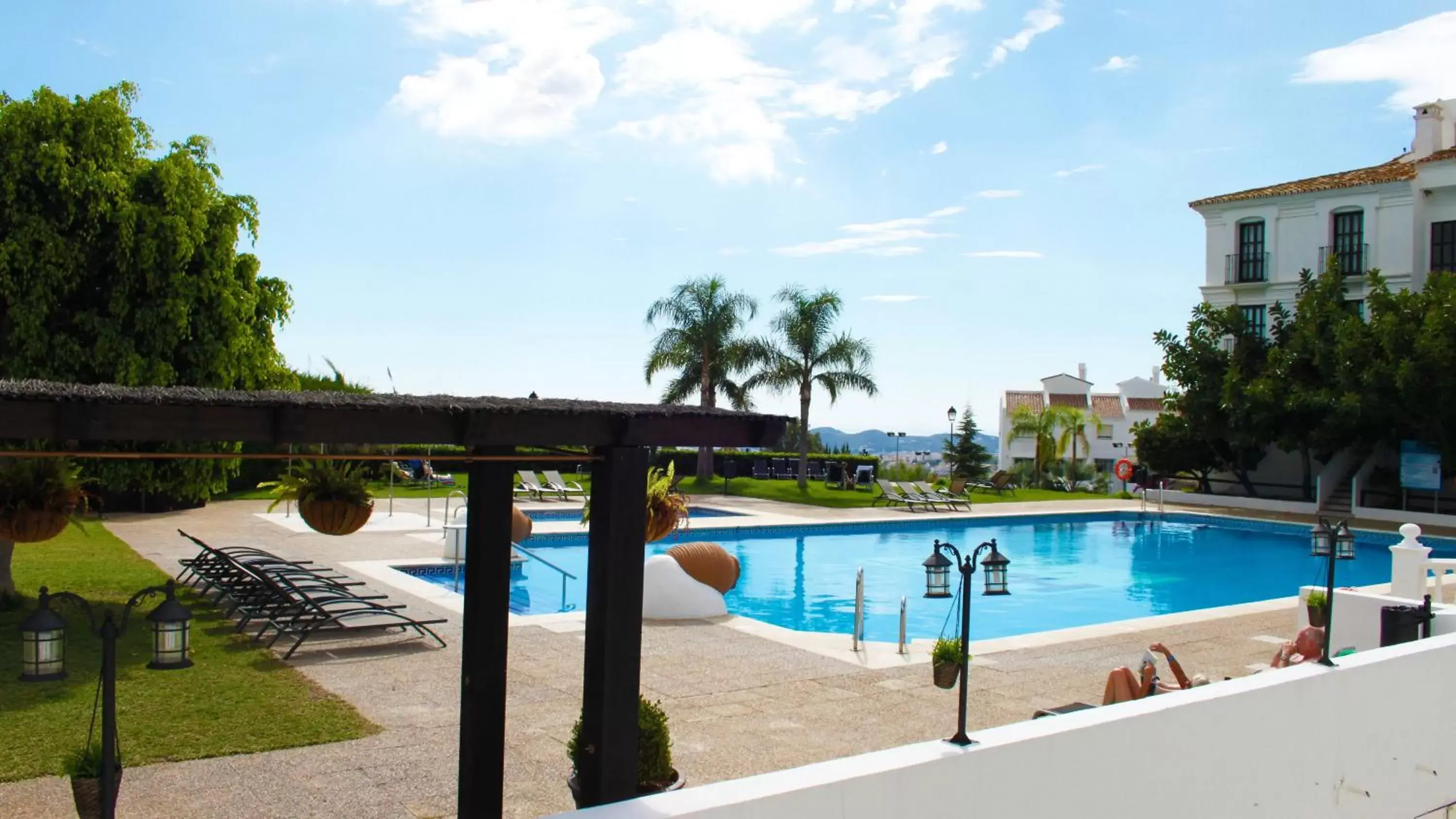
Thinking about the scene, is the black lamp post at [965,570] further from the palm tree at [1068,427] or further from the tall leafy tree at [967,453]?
the palm tree at [1068,427]

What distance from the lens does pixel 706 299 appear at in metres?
33.4

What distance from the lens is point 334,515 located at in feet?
19.5

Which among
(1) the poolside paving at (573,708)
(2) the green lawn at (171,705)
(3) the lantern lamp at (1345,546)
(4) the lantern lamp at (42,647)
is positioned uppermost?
(3) the lantern lamp at (1345,546)

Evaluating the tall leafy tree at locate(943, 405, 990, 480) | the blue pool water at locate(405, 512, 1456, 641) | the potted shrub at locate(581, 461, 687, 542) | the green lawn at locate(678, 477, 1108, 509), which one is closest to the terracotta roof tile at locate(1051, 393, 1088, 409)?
the tall leafy tree at locate(943, 405, 990, 480)

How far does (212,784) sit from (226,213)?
282 inches

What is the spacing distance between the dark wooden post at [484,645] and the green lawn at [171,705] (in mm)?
2310

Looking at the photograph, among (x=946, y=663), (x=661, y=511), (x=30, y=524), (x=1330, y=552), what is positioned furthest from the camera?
(x=661, y=511)

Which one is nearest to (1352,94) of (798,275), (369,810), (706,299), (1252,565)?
(1252,565)

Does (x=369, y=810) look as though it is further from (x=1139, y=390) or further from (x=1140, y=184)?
(x=1139, y=390)

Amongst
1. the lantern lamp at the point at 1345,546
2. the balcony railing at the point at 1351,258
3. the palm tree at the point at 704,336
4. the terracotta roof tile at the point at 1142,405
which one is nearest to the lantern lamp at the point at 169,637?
the lantern lamp at the point at 1345,546

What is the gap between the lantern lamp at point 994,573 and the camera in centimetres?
638

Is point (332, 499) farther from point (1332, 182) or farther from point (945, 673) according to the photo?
point (1332, 182)

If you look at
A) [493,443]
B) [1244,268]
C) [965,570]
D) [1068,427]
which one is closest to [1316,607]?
[965,570]

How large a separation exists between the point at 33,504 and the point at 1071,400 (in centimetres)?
5722
